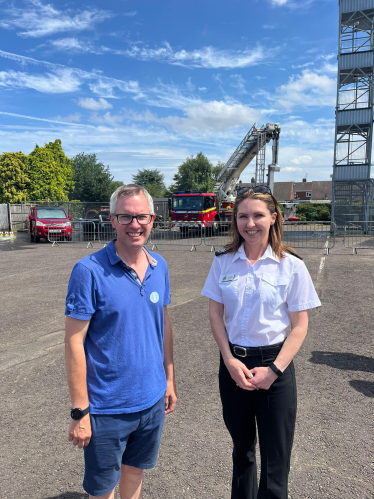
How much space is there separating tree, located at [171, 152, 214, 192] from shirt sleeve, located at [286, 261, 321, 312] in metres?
70.8

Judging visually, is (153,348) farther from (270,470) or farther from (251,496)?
Result: (251,496)

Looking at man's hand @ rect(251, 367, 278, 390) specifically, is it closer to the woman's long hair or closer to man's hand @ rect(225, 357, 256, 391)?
man's hand @ rect(225, 357, 256, 391)

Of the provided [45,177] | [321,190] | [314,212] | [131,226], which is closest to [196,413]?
[131,226]

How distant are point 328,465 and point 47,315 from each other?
5.15m

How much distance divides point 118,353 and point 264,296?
2.74 feet

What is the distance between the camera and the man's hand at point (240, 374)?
6.70ft

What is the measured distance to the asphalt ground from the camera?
2641mm

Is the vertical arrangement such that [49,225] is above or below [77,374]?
above

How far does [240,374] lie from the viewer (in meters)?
2.05

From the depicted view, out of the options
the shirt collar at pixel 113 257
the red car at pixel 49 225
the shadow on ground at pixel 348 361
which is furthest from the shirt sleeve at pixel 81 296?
the red car at pixel 49 225

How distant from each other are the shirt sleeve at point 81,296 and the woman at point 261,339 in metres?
0.77

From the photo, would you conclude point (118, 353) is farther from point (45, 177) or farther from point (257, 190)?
point (45, 177)

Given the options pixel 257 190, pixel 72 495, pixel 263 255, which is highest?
pixel 257 190

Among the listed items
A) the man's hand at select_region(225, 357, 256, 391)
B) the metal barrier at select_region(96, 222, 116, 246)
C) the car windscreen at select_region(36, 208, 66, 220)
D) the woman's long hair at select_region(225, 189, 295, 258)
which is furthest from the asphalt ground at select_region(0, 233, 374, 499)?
the car windscreen at select_region(36, 208, 66, 220)
